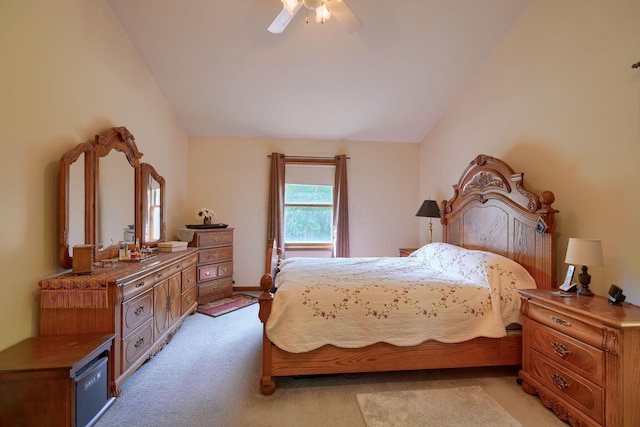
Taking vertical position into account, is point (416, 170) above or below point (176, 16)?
below

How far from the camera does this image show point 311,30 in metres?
2.94

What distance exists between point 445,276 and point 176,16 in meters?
3.57

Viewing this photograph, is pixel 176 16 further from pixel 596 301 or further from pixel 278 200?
pixel 596 301

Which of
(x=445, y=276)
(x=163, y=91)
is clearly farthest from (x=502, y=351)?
(x=163, y=91)

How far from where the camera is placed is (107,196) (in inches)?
101

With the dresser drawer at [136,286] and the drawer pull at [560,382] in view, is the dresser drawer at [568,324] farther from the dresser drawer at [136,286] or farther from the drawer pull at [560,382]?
the dresser drawer at [136,286]

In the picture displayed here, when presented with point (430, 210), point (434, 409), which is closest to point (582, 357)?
point (434, 409)

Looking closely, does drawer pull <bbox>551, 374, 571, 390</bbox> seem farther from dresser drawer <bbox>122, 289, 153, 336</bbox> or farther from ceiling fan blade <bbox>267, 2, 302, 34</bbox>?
ceiling fan blade <bbox>267, 2, 302, 34</bbox>

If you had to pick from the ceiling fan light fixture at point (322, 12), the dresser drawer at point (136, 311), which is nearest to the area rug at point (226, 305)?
the dresser drawer at point (136, 311)

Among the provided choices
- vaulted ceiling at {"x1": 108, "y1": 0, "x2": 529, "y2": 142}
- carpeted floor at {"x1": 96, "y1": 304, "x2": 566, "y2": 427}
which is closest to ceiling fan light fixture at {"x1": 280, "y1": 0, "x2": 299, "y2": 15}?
vaulted ceiling at {"x1": 108, "y1": 0, "x2": 529, "y2": 142}

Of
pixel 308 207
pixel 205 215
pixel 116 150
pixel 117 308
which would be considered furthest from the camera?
pixel 308 207

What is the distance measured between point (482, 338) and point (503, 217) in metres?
1.23

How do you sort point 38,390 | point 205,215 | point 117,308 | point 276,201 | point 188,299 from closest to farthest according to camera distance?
point 38,390, point 117,308, point 188,299, point 205,215, point 276,201

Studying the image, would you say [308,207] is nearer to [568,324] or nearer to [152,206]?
[152,206]
